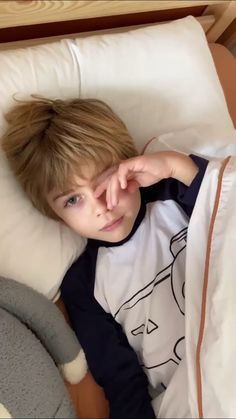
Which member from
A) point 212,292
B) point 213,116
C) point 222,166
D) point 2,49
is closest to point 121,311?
point 212,292

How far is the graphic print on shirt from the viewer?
2.87 ft

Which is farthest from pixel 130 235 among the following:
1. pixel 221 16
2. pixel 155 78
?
pixel 221 16

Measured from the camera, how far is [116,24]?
114 cm

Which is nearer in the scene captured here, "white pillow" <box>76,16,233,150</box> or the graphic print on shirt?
the graphic print on shirt

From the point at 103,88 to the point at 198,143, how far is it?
0.66 ft

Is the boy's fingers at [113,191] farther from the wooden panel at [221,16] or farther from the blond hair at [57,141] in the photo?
the wooden panel at [221,16]

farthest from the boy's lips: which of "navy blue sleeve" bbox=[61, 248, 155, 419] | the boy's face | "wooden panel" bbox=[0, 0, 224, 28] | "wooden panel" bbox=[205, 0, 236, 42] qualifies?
"wooden panel" bbox=[205, 0, 236, 42]

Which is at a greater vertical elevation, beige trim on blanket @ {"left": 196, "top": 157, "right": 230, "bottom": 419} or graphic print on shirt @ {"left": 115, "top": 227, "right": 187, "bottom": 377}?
beige trim on blanket @ {"left": 196, "top": 157, "right": 230, "bottom": 419}

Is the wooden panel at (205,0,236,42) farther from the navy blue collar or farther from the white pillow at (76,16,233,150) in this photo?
the navy blue collar

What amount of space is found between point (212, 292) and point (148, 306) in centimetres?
14

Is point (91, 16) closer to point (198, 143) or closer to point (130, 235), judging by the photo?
point (198, 143)

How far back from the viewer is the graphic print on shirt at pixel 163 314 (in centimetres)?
88

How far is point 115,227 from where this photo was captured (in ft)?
2.92

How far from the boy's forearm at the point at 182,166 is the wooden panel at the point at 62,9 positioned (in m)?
0.31
